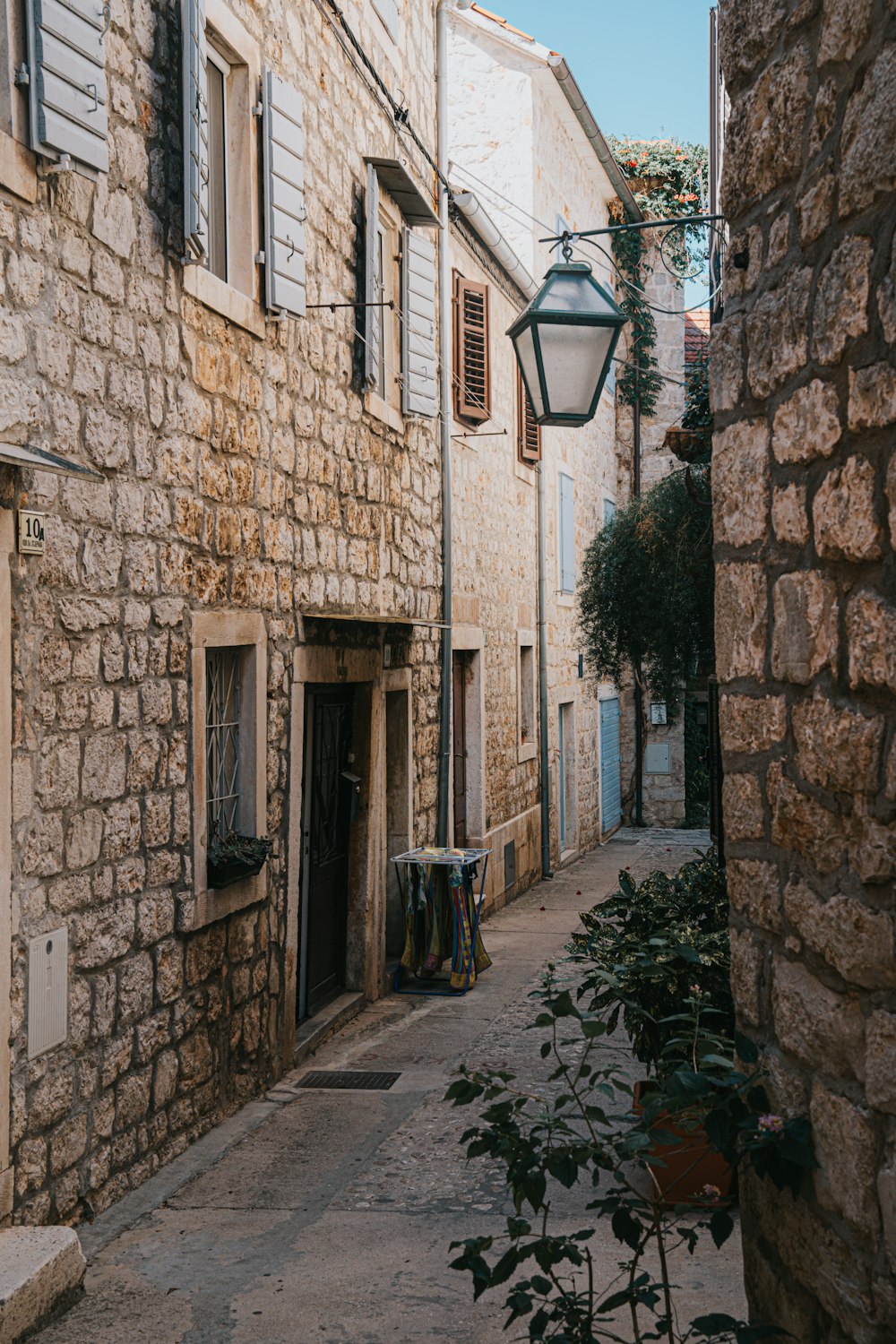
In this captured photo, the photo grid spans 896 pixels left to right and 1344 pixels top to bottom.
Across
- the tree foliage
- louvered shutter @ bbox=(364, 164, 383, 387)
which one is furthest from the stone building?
louvered shutter @ bbox=(364, 164, 383, 387)

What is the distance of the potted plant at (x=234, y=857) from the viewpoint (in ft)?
18.9

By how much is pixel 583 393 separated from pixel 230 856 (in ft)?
8.29

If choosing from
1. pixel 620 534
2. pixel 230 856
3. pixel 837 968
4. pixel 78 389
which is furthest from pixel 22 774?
pixel 620 534

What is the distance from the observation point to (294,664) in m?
6.96

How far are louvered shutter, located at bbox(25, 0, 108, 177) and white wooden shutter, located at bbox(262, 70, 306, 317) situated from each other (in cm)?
181

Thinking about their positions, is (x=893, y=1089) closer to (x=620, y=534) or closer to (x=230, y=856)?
(x=230, y=856)

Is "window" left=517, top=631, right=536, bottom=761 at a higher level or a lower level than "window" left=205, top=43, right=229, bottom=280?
lower

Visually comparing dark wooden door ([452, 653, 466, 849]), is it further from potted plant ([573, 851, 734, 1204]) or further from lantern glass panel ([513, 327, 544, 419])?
potted plant ([573, 851, 734, 1204])

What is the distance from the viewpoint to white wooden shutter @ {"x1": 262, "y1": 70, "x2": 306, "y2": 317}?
6383 mm

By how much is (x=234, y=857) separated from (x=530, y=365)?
2.50 metres

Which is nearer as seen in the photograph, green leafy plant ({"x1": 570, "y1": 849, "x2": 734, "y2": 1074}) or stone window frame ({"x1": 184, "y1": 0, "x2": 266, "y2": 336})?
green leafy plant ({"x1": 570, "y1": 849, "x2": 734, "y2": 1074})

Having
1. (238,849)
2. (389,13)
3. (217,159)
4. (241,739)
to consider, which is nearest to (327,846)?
(241,739)

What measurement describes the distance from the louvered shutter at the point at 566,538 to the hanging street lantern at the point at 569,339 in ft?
33.2

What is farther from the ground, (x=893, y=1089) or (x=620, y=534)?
(x=620, y=534)
